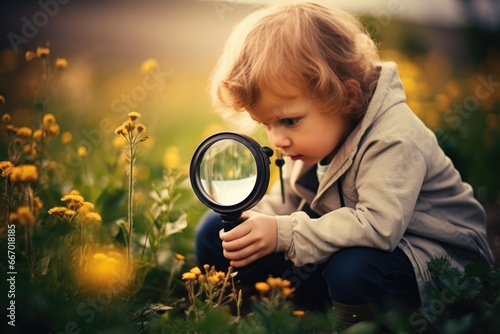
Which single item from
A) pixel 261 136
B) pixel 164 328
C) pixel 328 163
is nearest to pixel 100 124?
pixel 261 136

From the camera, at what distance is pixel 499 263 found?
8.68 feet

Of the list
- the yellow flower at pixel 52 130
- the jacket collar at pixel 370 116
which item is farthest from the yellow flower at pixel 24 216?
the jacket collar at pixel 370 116

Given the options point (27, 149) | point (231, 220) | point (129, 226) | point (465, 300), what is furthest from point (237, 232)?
point (27, 149)

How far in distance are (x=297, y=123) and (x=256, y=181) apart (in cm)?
38

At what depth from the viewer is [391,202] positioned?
1.93m

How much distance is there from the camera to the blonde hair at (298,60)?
2.00 metres

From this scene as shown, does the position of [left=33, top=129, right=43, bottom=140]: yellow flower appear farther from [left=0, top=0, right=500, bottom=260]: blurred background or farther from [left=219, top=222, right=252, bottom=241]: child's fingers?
[left=219, top=222, right=252, bottom=241]: child's fingers

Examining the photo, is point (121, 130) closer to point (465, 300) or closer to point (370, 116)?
point (370, 116)

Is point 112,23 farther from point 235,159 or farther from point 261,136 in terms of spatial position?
point 235,159

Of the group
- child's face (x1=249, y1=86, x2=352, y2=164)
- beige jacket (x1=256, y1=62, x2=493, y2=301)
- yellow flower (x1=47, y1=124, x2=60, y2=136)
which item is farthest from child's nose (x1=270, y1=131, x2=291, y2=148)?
yellow flower (x1=47, y1=124, x2=60, y2=136)

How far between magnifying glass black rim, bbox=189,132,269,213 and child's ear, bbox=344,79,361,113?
52cm

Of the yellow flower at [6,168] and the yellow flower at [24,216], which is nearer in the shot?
the yellow flower at [24,216]

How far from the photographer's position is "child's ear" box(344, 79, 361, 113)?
2.13 meters

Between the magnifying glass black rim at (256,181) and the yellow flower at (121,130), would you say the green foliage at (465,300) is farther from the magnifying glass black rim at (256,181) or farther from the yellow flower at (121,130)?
the yellow flower at (121,130)
